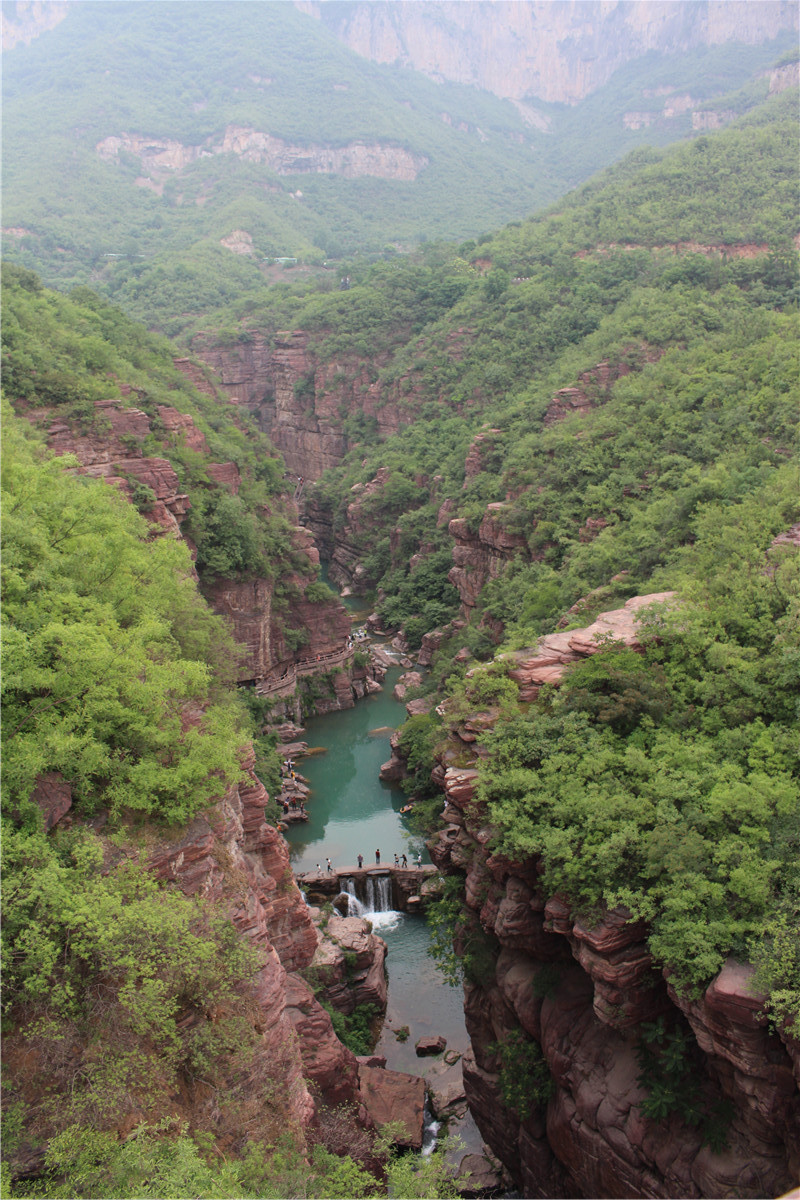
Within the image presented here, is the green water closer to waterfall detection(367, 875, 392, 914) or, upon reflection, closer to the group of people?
the group of people

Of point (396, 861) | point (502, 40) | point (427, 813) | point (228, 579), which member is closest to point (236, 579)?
point (228, 579)

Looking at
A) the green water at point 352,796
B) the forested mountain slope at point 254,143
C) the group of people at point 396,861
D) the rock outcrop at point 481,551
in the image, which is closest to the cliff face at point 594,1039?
the group of people at point 396,861

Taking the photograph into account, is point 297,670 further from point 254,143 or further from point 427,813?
point 254,143

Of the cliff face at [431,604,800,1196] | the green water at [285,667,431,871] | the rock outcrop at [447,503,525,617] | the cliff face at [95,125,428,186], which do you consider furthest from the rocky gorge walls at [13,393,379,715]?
the cliff face at [95,125,428,186]

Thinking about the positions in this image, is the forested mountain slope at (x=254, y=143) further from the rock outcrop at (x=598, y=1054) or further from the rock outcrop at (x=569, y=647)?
the rock outcrop at (x=598, y=1054)

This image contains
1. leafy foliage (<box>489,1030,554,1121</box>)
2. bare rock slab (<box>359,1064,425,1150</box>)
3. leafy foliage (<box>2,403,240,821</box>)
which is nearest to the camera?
leafy foliage (<box>2,403,240,821</box>)

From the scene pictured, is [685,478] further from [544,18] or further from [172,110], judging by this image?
[544,18]

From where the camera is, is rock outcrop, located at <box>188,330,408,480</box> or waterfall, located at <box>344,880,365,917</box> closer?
waterfall, located at <box>344,880,365,917</box>
